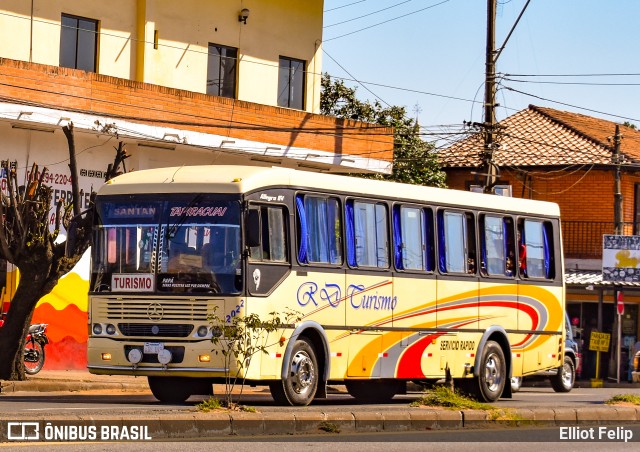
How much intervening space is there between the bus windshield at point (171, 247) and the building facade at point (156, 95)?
8268 mm

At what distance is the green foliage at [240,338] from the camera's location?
1634 cm

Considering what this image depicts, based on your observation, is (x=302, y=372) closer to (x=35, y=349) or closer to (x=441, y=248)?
(x=441, y=248)

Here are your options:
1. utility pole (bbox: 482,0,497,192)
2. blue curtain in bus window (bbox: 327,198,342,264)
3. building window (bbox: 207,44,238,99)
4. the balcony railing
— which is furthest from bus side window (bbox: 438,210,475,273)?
the balcony railing

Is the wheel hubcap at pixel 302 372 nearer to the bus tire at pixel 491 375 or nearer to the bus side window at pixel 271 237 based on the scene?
the bus side window at pixel 271 237

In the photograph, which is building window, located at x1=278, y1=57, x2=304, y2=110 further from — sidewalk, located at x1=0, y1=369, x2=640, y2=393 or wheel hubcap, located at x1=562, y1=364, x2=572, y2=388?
sidewalk, located at x1=0, y1=369, x2=640, y2=393

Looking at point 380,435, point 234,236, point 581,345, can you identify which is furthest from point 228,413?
point 581,345

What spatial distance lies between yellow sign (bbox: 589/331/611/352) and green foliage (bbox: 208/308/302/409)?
28741 millimetres

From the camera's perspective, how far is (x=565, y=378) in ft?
100

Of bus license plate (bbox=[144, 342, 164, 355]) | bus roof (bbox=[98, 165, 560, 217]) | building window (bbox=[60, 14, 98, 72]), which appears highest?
building window (bbox=[60, 14, 98, 72])

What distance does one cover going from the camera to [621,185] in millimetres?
49500

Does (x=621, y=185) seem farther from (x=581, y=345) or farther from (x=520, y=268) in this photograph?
(x=520, y=268)

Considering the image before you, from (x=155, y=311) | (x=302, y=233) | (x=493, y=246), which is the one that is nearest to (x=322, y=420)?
(x=155, y=311)

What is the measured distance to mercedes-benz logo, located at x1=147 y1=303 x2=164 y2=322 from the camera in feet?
57.7

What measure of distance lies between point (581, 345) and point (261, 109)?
19244 mm
